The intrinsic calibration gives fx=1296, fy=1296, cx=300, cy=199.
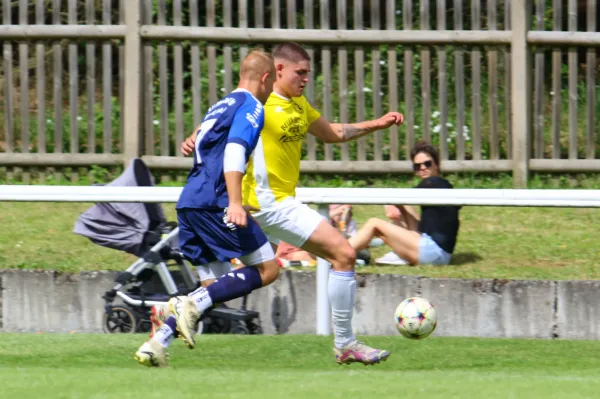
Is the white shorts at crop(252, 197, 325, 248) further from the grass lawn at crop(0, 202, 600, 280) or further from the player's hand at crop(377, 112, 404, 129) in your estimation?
the grass lawn at crop(0, 202, 600, 280)

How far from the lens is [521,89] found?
10.5 metres

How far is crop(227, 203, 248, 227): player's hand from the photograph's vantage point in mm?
6312

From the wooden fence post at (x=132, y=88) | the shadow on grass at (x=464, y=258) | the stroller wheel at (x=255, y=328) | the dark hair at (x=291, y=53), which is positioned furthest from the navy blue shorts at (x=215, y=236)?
the wooden fence post at (x=132, y=88)

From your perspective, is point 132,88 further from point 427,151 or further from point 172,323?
point 172,323

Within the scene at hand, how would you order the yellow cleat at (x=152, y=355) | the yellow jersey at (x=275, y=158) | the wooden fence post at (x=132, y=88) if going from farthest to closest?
the wooden fence post at (x=132, y=88) < the yellow jersey at (x=275, y=158) < the yellow cleat at (x=152, y=355)

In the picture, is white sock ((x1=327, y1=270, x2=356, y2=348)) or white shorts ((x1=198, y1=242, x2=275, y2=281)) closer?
white shorts ((x1=198, y1=242, x2=275, y2=281))

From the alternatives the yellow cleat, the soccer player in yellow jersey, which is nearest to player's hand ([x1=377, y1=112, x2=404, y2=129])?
the soccer player in yellow jersey

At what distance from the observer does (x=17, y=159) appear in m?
10.9

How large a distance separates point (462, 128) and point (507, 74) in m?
0.57

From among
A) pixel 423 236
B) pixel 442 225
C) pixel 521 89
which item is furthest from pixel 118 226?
pixel 521 89

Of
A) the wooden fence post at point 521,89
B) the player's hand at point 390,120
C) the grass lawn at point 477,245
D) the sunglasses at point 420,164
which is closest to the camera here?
the player's hand at point 390,120

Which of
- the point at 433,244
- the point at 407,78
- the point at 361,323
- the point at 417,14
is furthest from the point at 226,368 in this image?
the point at 417,14

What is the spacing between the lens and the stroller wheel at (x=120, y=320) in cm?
861

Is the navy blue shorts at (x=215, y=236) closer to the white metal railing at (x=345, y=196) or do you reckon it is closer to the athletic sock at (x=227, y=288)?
the athletic sock at (x=227, y=288)
